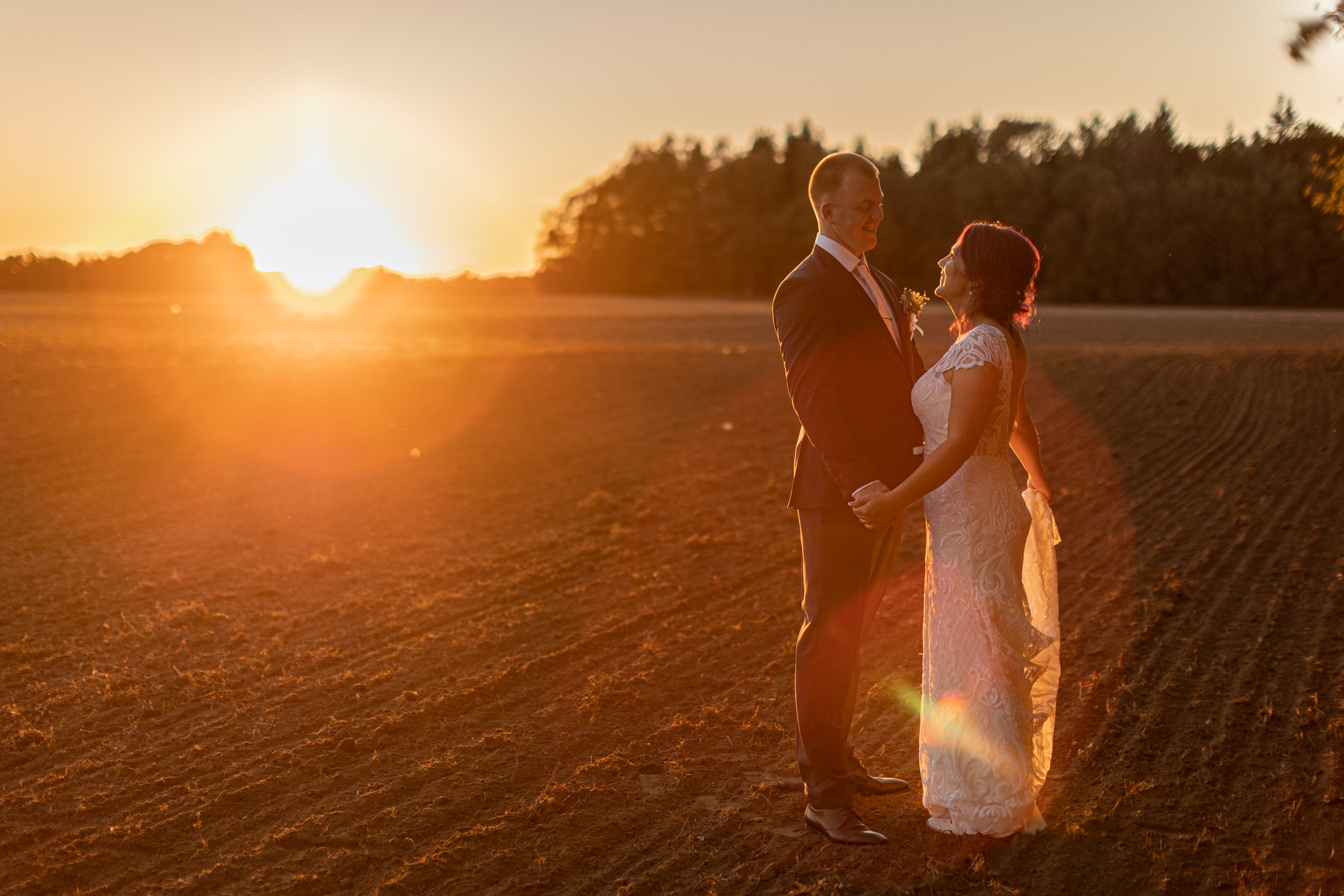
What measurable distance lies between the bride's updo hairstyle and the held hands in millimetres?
725

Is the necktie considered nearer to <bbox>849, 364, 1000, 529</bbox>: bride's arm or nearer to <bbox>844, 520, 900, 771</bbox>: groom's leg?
<bbox>849, 364, 1000, 529</bbox>: bride's arm

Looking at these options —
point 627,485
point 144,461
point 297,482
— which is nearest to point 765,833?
point 627,485

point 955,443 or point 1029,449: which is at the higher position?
point 955,443

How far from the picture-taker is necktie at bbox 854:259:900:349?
11.6ft

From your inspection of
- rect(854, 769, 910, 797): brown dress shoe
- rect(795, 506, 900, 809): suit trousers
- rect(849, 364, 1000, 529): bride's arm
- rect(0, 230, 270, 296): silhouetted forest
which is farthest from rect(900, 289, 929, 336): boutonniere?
rect(0, 230, 270, 296): silhouetted forest

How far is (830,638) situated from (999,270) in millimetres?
1378

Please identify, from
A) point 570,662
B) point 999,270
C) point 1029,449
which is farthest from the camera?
point 570,662

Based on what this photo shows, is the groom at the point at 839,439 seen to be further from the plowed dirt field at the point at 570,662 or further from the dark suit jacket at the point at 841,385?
the plowed dirt field at the point at 570,662

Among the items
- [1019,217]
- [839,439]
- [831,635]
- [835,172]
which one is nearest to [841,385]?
[839,439]

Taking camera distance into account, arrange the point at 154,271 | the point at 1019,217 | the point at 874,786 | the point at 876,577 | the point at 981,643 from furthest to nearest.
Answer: the point at 1019,217, the point at 154,271, the point at 874,786, the point at 876,577, the point at 981,643

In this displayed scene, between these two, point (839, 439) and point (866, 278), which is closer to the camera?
point (839, 439)

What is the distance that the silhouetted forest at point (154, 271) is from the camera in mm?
31391

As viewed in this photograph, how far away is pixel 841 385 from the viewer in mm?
3434

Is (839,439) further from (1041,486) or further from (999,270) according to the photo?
(1041,486)
